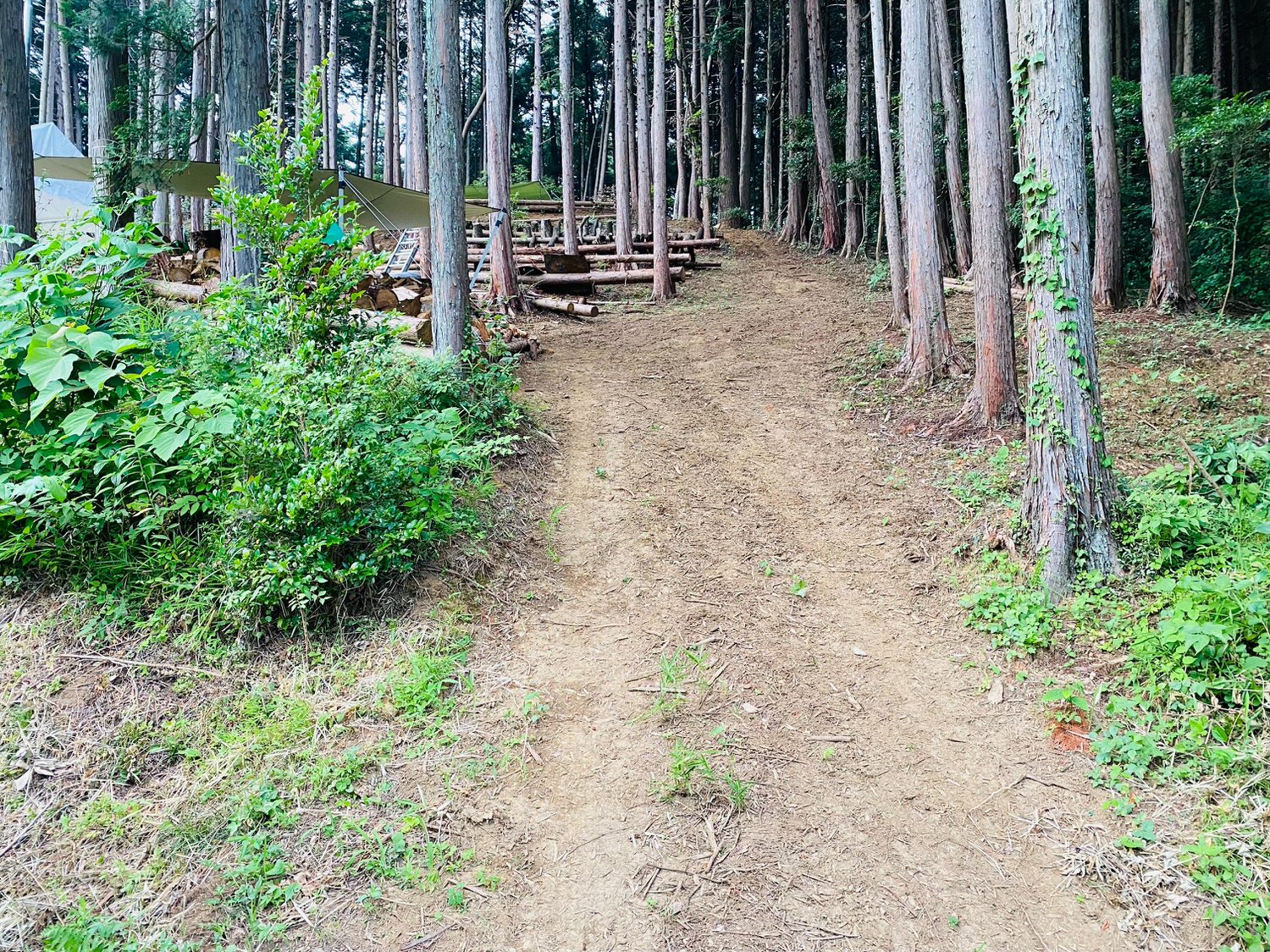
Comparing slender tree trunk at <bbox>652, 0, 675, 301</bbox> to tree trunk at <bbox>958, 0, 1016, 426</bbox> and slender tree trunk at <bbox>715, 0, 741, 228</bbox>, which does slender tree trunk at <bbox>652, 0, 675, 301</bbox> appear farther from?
slender tree trunk at <bbox>715, 0, 741, 228</bbox>

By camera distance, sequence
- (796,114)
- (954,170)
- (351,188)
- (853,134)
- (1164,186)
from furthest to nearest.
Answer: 1. (796,114)
2. (853,134)
3. (954,170)
4. (351,188)
5. (1164,186)

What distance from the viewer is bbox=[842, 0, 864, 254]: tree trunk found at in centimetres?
1734

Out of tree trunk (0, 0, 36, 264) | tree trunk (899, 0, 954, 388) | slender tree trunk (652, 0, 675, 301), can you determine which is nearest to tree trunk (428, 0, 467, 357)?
tree trunk (0, 0, 36, 264)

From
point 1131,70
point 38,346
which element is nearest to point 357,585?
point 38,346

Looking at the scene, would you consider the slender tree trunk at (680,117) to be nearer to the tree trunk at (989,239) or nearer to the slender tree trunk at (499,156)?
the slender tree trunk at (499,156)

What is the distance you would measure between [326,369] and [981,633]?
4446 millimetres

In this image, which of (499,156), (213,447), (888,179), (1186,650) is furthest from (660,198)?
(1186,650)

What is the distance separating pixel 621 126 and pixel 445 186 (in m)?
10.7

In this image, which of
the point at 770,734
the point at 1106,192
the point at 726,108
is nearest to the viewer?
the point at 770,734

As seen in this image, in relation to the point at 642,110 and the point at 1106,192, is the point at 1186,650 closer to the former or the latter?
the point at 1106,192

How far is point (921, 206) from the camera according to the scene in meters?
8.30

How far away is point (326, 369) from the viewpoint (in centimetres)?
483

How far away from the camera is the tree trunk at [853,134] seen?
Result: 56.9ft

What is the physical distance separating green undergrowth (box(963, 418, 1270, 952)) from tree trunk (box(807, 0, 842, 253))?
1553cm
